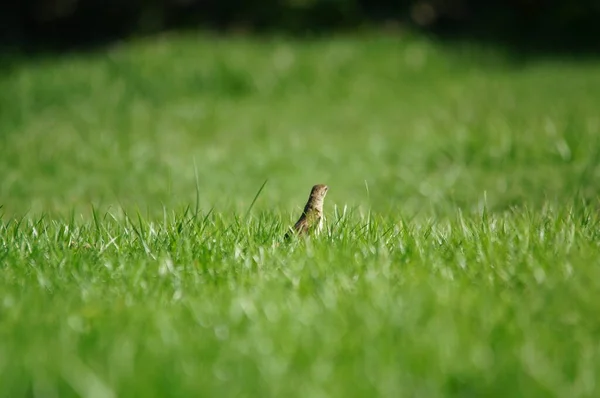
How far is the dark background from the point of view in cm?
1436

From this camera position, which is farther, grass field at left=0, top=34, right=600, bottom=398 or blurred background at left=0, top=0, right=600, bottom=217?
blurred background at left=0, top=0, right=600, bottom=217

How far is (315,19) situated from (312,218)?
1138cm

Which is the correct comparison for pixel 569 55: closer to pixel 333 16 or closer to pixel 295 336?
pixel 333 16

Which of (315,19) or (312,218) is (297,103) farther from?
(312,218)

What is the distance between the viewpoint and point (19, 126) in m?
9.16

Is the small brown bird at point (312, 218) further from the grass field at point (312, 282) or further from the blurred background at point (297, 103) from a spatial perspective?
the blurred background at point (297, 103)

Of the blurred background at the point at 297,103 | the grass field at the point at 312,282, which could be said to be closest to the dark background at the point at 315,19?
the blurred background at the point at 297,103

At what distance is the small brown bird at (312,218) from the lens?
11.3ft

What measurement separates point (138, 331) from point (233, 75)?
952 centimetres

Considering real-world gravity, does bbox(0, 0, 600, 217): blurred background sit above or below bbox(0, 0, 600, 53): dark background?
below

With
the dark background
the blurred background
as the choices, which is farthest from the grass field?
the dark background

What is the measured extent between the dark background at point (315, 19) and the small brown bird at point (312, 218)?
34.8ft

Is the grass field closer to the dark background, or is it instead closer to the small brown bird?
the small brown bird

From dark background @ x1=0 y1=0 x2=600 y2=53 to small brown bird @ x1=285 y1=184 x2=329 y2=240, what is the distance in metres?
10.6
